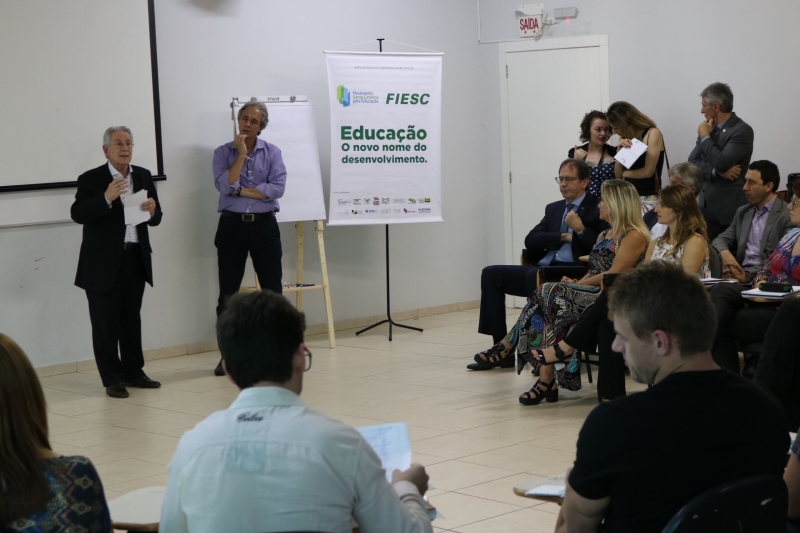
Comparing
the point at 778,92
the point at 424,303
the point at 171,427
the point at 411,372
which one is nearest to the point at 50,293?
the point at 171,427

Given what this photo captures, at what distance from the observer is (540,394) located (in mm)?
5480

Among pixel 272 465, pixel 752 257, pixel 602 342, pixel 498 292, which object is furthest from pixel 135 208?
pixel 272 465

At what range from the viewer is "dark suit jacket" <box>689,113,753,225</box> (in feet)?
22.9

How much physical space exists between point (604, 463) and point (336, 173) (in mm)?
5968

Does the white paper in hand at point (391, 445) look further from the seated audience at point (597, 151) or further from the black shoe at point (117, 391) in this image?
the seated audience at point (597, 151)

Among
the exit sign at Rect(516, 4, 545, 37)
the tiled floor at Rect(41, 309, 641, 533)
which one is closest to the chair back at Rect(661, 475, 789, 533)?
the tiled floor at Rect(41, 309, 641, 533)

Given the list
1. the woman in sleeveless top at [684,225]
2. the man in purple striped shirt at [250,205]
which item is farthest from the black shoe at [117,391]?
the woman in sleeveless top at [684,225]

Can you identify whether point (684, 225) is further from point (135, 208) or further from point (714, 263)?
point (135, 208)

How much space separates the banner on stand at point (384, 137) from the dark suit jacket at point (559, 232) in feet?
5.51

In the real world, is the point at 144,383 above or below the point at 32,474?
below

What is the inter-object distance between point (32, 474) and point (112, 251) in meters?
4.45

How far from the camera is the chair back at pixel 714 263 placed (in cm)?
549

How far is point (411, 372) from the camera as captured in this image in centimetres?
649

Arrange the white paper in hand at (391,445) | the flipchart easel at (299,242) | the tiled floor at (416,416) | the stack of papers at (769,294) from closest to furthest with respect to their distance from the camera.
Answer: the white paper in hand at (391,445), the tiled floor at (416,416), the stack of papers at (769,294), the flipchart easel at (299,242)
